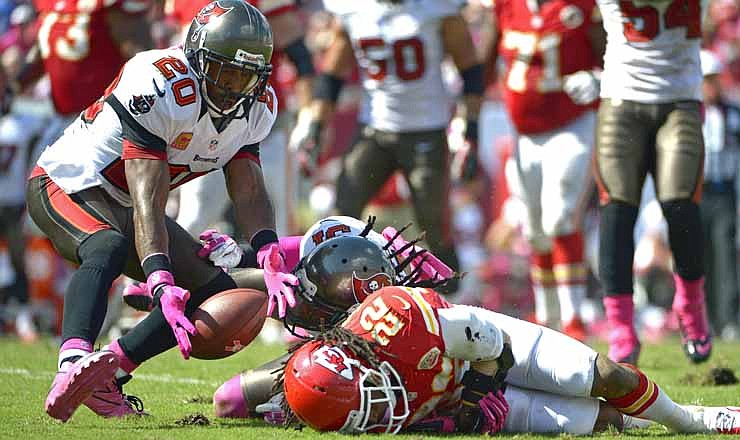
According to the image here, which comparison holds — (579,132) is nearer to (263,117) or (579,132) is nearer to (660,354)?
(660,354)

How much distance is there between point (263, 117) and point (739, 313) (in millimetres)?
6185

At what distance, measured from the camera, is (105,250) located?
14.7 ft

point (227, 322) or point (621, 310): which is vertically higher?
point (227, 322)

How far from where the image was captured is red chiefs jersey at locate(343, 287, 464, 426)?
12.7 ft

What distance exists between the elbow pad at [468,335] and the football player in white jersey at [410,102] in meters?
3.39

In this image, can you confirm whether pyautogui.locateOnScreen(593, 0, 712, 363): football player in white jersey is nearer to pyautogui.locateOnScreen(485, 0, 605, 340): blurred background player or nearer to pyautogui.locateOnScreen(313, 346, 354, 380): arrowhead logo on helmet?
pyautogui.locateOnScreen(485, 0, 605, 340): blurred background player

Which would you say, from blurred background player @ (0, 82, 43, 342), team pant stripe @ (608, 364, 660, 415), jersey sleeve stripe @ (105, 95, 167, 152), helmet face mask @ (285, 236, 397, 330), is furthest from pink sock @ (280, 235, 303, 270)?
blurred background player @ (0, 82, 43, 342)

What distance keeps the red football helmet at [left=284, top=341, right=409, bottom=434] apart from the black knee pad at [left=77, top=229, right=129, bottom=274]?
864 millimetres

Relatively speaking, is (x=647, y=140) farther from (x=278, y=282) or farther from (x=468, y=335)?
(x=468, y=335)

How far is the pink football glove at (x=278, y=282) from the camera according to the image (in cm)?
437

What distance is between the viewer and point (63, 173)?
4.82 metres

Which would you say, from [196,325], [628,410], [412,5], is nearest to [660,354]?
[412,5]

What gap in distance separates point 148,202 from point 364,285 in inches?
30.9

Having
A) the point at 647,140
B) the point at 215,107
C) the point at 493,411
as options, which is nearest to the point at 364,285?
the point at 493,411
